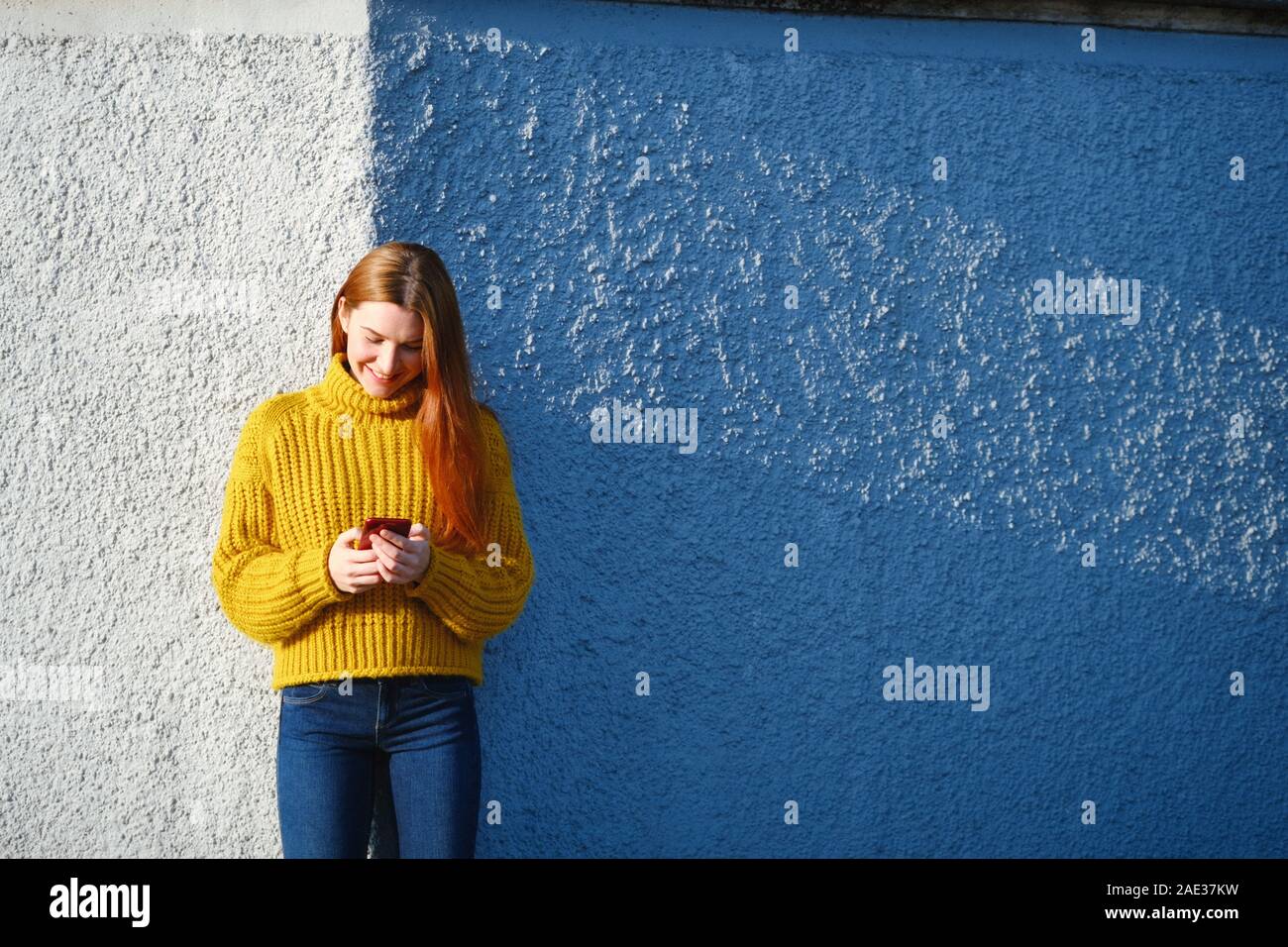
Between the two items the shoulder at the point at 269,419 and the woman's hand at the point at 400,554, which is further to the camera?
the shoulder at the point at 269,419

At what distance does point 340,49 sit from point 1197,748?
9.94 ft

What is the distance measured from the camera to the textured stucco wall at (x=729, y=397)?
9.79 ft

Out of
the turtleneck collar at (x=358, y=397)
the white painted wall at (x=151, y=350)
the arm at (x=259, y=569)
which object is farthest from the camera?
the white painted wall at (x=151, y=350)

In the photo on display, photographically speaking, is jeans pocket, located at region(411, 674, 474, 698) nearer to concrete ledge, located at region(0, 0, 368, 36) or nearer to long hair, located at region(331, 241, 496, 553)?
long hair, located at region(331, 241, 496, 553)

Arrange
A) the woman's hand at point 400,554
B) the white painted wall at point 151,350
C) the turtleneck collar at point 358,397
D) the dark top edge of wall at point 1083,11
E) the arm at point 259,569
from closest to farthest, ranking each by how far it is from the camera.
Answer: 1. the woman's hand at point 400,554
2. the arm at point 259,569
3. the turtleneck collar at point 358,397
4. the white painted wall at point 151,350
5. the dark top edge of wall at point 1083,11

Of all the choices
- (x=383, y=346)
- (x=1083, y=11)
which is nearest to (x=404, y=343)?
(x=383, y=346)

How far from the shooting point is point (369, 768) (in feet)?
8.11

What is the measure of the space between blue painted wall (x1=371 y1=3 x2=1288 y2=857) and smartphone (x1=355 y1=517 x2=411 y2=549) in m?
0.73

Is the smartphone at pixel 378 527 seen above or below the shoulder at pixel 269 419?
below

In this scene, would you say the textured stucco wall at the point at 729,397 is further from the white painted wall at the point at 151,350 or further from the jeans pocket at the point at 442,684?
the jeans pocket at the point at 442,684

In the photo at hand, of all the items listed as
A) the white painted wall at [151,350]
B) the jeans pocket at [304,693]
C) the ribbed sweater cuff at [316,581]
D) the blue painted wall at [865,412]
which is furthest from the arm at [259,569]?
the blue painted wall at [865,412]

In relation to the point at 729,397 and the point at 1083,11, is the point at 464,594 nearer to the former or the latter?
the point at 729,397

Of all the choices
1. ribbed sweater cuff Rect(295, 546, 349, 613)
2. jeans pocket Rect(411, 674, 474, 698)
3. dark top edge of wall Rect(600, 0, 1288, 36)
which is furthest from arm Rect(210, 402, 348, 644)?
dark top edge of wall Rect(600, 0, 1288, 36)

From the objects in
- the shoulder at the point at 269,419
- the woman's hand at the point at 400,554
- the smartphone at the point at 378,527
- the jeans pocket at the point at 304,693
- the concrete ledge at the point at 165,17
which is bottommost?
the jeans pocket at the point at 304,693
